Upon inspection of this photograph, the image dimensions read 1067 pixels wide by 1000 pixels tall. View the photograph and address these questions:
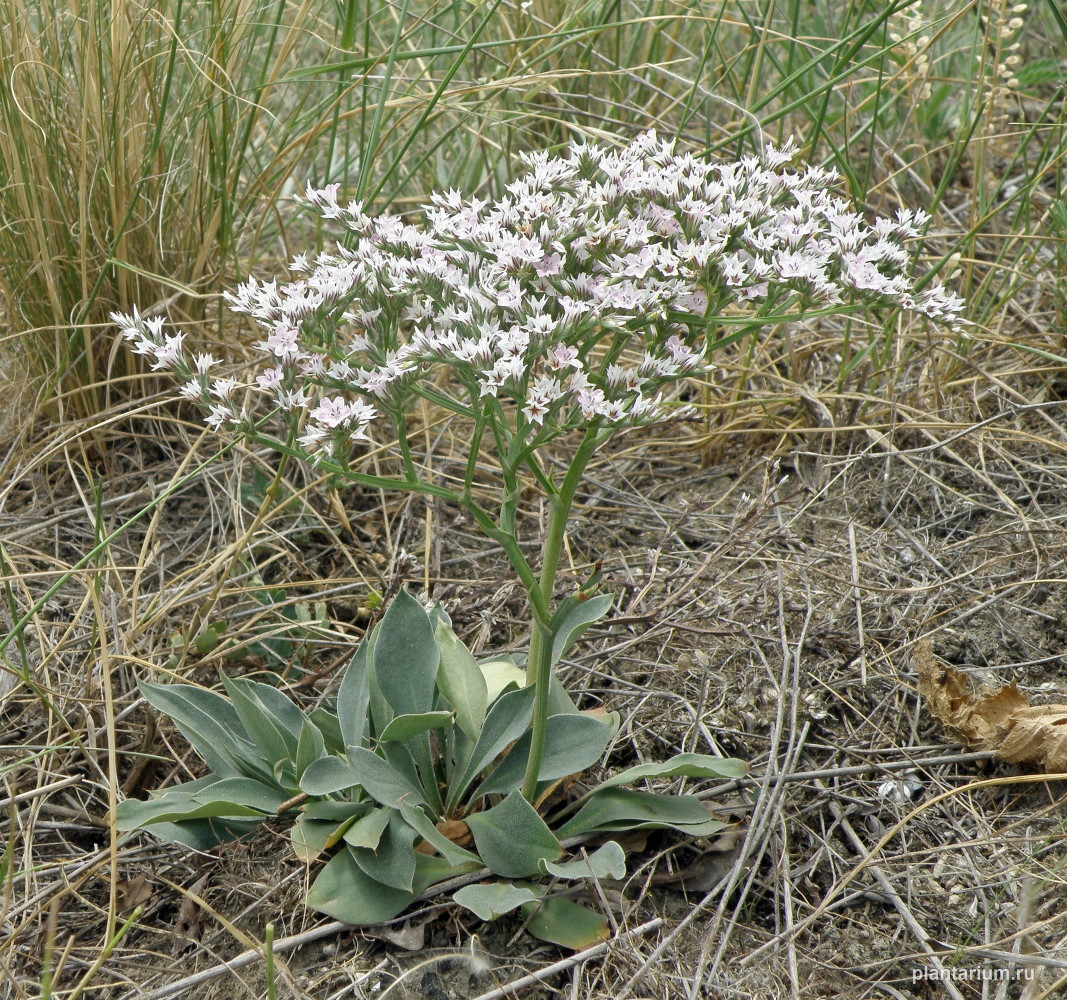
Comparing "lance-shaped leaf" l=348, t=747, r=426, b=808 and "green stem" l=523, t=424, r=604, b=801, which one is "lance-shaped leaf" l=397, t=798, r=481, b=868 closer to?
"lance-shaped leaf" l=348, t=747, r=426, b=808

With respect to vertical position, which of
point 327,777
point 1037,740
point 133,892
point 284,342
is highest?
point 284,342

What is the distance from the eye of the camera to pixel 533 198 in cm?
180

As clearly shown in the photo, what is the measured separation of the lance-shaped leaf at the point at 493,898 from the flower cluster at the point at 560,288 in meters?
0.82

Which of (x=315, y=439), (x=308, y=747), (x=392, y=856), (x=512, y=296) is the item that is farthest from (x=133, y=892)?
(x=512, y=296)

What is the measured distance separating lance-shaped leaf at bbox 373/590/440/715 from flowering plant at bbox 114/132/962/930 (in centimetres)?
29

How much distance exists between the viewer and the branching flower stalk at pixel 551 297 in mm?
1730

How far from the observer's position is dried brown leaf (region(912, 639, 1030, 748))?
2.21m

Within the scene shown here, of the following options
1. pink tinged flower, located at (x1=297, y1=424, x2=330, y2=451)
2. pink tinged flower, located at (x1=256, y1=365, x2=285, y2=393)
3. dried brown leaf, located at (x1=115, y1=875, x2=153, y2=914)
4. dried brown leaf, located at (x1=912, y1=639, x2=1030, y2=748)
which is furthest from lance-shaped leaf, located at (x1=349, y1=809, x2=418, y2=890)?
dried brown leaf, located at (x1=912, y1=639, x2=1030, y2=748)

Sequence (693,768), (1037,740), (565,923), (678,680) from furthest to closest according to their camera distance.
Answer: (678,680), (1037,740), (693,768), (565,923)

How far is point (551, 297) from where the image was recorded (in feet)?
5.98

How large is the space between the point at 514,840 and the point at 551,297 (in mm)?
982

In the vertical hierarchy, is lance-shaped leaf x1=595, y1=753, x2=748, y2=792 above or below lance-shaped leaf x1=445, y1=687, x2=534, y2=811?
above

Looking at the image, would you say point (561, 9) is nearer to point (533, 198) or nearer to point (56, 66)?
point (56, 66)

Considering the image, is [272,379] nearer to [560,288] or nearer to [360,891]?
[560,288]
